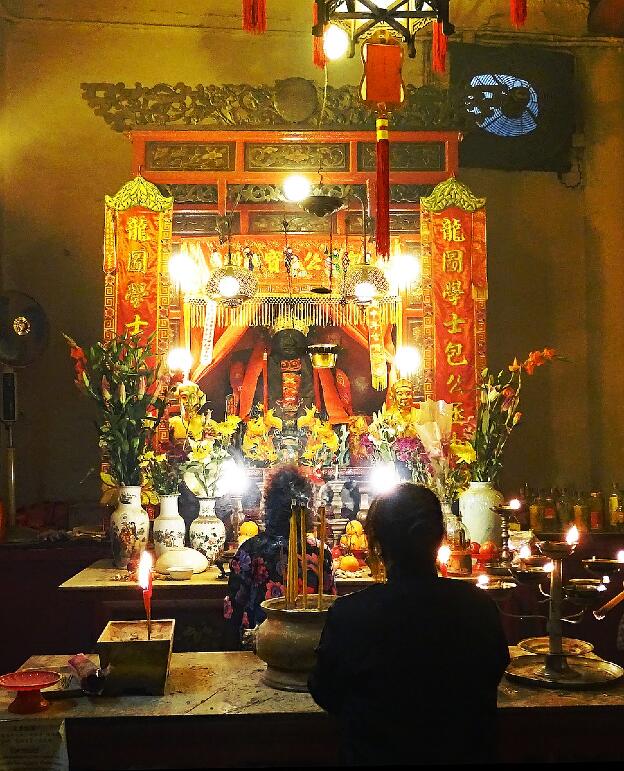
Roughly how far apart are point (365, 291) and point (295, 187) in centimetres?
87

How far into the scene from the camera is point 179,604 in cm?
416

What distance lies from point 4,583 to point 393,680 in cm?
391

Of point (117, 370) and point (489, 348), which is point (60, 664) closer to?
point (117, 370)

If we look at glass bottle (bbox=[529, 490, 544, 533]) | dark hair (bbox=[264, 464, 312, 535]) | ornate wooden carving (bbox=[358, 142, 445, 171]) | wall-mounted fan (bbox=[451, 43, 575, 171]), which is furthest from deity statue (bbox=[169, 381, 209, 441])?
wall-mounted fan (bbox=[451, 43, 575, 171])

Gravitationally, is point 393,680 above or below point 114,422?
below

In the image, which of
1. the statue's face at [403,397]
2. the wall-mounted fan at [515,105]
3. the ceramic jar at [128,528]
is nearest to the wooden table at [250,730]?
the ceramic jar at [128,528]

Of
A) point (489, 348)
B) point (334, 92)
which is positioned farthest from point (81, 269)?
point (489, 348)

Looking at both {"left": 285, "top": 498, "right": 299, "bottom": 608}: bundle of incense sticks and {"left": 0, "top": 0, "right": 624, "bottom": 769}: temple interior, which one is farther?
{"left": 0, "top": 0, "right": 624, "bottom": 769}: temple interior

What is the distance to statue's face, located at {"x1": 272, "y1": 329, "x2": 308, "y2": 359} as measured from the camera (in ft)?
22.5

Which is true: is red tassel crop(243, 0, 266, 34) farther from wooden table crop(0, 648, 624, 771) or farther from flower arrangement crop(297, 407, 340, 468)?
wooden table crop(0, 648, 624, 771)

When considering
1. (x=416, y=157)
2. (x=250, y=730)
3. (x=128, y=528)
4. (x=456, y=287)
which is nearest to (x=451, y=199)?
(x=416, y=157)

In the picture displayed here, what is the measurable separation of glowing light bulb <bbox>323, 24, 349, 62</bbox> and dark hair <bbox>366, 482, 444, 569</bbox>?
3.81 meters

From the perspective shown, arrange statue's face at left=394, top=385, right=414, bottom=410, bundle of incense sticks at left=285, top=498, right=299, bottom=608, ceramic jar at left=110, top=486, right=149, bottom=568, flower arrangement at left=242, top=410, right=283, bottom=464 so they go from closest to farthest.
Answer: bundle of incense sticks at left=285, top=498, right=299, bottom=608 → ceramic jar at left=110, top=486, right=149, bottom=568 → statue's face at left=394, top=385, right=414, bottom=410 → flower arrangement at left=242, top=410, right=283, bottom=464

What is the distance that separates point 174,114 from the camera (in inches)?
249
